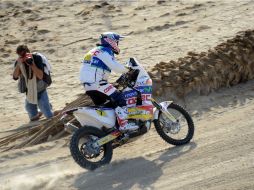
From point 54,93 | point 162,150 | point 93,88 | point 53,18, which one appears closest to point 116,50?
point 93,88

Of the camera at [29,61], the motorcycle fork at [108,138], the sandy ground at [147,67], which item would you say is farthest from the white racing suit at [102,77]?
the camera at [29,61]

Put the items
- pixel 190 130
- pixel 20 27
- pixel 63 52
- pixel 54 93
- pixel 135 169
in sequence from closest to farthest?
pixel 135 169
pixel 190 130
pixel 54 93
pixel 63 52
pixel 20 27

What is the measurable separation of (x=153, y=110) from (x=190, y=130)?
694 millimetres

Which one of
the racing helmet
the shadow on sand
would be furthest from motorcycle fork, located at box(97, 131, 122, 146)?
the racing helmet

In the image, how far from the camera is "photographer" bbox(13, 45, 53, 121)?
11719mm

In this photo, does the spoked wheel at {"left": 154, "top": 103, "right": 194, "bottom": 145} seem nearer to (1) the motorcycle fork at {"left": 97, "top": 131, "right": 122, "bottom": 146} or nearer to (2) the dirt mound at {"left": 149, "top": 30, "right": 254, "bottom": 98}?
(1) the motorcycle fork at {"left": 97, "top": 131, "right": 122, "bottom": 146}

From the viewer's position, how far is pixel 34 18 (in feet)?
60.6

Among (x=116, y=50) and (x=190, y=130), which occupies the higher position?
(x=116, y=50)

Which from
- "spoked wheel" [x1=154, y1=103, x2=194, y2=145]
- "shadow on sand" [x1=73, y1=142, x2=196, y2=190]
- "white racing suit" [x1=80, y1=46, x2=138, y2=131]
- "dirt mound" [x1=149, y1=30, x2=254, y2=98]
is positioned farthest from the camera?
"dirt mound" [x1=149, y1=30, x2=254, y2=98]

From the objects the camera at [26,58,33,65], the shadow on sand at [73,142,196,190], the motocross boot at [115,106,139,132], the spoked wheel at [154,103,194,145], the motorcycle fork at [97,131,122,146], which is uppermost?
the camera at [26,58,33,65]

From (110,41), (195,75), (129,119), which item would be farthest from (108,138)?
(195,75)

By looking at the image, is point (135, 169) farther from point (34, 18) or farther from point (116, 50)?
point (34, 18)

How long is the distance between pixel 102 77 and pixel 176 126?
1.42 m

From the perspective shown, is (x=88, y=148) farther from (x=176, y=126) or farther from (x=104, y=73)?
(x=176, y=126)
